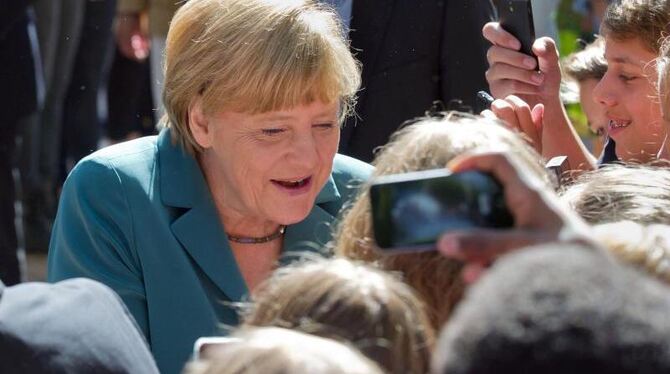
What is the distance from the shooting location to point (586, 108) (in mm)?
4047

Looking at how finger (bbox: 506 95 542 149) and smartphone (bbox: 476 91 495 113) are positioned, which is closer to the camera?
finger (bbox: 506 95 542 149)

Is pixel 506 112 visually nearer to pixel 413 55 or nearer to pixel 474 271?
pixel 413 55

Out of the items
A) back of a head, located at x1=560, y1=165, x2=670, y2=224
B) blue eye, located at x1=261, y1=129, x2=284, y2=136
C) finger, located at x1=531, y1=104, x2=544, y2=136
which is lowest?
back of a head, located at x1=560, y1=165, x2=670, y2=224

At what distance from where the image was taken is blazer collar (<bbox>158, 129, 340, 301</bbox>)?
2771mm

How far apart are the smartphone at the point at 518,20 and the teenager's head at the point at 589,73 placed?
0.73 metres

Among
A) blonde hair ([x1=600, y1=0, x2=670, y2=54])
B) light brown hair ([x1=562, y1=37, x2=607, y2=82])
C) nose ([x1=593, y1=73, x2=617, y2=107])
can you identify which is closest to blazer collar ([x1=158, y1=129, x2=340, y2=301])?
nose ([x1=593, y1=73, x2=617, y2=107])

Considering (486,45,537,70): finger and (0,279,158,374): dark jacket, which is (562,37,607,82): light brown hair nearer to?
(486,45,537,70): finger

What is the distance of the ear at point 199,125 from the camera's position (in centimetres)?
288

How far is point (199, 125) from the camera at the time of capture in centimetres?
290

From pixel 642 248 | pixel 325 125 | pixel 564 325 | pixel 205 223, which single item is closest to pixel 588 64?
pixel 325 125

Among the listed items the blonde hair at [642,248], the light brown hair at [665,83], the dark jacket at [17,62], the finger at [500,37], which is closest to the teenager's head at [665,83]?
the light brown hair at [665,83]

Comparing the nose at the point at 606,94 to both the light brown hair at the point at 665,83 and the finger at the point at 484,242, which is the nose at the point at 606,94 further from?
the finger at the point at 484,242

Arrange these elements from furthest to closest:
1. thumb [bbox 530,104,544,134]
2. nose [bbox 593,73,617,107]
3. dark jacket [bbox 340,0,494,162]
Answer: dark jacket [bbox 340,0,494,162] < nose [bbox 593,73,617,107] < thumb [bbox 530,104,544,134]

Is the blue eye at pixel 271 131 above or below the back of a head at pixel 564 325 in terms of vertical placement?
below
